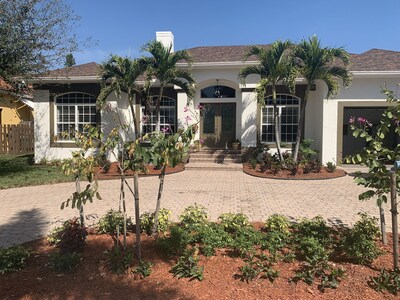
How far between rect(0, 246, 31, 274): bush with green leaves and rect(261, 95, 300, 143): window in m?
12.8

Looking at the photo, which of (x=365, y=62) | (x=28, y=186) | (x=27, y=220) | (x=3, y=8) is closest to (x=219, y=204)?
(x=27, y=220)

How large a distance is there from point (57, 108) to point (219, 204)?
39.0 ft

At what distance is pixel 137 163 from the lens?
3852 mm

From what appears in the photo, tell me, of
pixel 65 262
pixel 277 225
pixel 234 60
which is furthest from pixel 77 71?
pixel 277 225

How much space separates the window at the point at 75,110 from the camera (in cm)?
1592

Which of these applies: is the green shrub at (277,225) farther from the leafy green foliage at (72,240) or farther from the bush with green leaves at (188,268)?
the leafy green foliage at (72,240)

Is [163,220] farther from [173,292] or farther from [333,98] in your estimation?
[333,98]

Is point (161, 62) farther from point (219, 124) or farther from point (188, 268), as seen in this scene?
point (188, 268)

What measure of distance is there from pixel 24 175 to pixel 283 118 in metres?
11.5

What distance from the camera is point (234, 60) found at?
48.4ft

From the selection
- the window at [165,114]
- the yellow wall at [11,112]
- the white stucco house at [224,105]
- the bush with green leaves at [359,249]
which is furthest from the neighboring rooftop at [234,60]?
the bush with green leaves at [359,249]

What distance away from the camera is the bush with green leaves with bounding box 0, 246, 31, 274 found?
3.77 m

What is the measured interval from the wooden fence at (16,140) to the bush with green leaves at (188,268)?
18.3 meters

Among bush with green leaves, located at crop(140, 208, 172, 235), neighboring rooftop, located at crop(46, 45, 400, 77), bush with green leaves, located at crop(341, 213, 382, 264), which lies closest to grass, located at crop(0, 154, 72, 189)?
neighboring rooftop, located at crop(46, 45, 400, 77)
